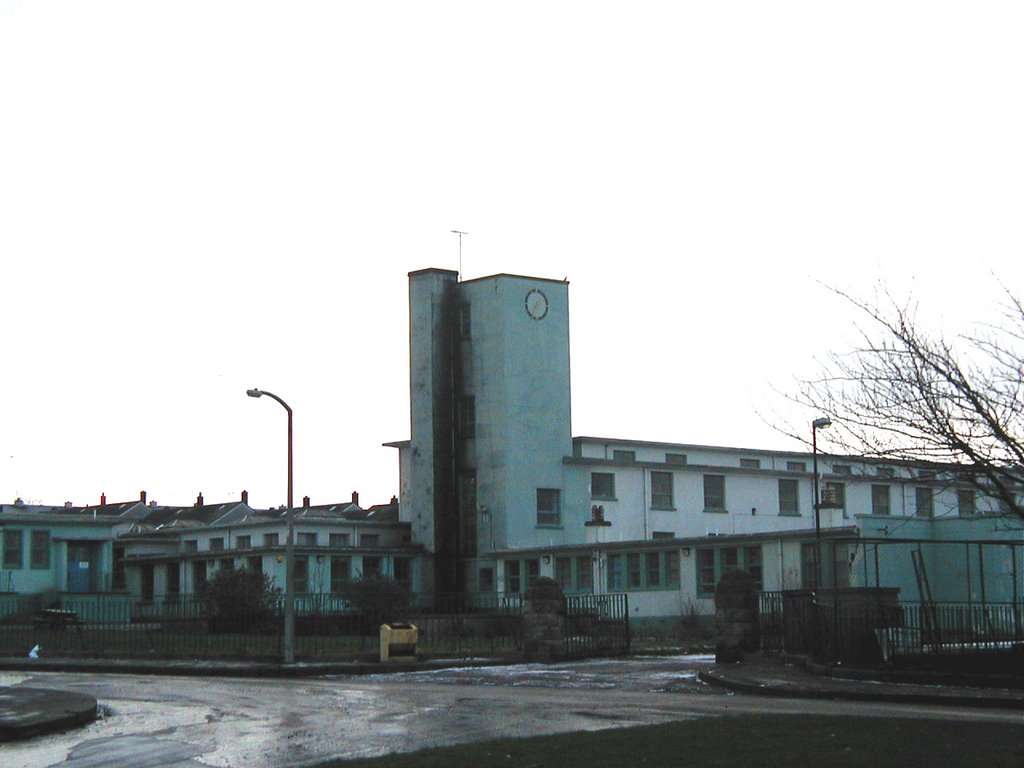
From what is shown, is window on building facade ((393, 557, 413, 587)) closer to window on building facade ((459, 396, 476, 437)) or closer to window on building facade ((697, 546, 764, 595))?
window on building facade ((459, 396, 476, 437))

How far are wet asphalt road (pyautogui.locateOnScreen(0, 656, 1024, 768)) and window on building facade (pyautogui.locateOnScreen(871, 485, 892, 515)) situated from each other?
41.4 meters

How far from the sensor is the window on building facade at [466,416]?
6800 cm

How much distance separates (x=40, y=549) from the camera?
67875 mm

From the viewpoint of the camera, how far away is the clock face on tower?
222ft

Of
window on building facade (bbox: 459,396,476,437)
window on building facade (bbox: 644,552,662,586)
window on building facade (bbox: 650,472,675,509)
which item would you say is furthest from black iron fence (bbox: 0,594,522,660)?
window on building facade (bbox: 650,472,675,509)

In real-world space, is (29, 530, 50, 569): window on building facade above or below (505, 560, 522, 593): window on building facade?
above

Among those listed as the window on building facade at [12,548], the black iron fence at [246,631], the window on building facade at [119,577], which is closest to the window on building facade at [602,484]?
the black iron fence at [246,631]

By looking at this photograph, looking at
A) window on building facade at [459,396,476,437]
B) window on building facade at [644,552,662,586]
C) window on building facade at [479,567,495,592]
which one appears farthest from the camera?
window on building facade at [459,396,476,437]

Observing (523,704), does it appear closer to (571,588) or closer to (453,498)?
(571,588)

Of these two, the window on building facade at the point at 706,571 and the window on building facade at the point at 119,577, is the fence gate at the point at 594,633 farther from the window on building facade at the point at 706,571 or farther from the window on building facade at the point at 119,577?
the window on building facade at the point at 119,577

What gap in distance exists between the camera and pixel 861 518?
170 ft

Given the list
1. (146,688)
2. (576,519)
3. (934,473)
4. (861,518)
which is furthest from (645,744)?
(576,519)

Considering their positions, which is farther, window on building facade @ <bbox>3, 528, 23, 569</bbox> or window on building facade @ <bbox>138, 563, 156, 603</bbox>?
window on building facade @ <bbox>138, 563, 156, 603</bbox>

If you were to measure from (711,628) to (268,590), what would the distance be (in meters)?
17.2
